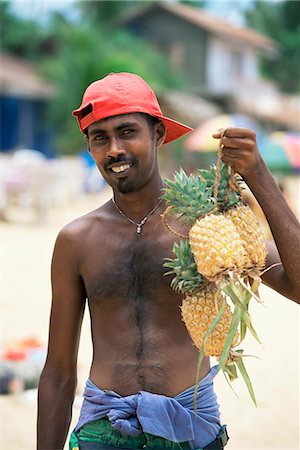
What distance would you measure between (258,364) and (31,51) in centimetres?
3414

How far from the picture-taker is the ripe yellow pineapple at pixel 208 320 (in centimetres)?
246

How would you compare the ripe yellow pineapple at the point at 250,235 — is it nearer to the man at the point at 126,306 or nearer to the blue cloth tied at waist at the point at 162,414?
the man at the point at 126,306

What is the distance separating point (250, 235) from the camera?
2471mm

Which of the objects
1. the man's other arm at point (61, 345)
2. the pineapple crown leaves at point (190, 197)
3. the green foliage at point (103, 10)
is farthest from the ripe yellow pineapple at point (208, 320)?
the green foliage at point (103, 10)

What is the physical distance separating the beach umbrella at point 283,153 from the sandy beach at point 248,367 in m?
4.51

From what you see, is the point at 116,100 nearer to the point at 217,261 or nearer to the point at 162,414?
the point at 217,261

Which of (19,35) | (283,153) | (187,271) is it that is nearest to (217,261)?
(187,271)

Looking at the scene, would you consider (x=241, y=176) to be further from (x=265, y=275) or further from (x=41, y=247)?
(x=41, y=247)

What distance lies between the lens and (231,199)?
2.55 m

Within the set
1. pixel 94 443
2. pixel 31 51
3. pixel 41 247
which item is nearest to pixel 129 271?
pixel 94 443

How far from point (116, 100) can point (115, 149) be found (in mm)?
174

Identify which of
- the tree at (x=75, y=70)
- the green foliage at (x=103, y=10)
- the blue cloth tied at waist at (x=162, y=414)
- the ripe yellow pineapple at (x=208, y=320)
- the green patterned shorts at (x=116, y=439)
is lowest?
the green patterned shorts at (x=116, y=439)

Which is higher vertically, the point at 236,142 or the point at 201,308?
the point at 236,142

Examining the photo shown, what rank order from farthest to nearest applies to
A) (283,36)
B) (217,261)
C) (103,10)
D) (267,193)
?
1. (283,36)
2. (103,10)
3. (267,193)
4. (217,261)
